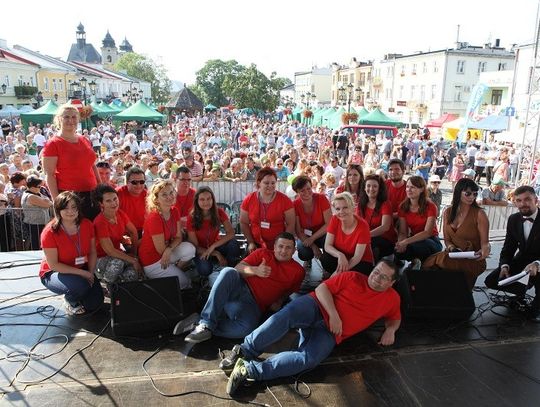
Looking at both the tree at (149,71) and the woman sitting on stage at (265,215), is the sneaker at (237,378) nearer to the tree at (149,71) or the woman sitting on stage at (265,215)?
the woman sitting on stage at (265,215)

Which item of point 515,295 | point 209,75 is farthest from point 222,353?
point 209,75

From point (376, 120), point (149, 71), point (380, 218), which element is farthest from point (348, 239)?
point (149, 71)

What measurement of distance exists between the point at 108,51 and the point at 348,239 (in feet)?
340

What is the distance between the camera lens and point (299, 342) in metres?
3.39

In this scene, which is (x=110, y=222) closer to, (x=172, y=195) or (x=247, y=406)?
(x=172, y=195)

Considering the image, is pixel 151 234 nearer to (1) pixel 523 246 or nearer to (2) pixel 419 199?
(2) pixel 419 199

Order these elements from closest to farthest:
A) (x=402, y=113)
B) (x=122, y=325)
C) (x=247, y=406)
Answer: (x=247, y=406) → (x=122, y=325) → (x=402, y=113)

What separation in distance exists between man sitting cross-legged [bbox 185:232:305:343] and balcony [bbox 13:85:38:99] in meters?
43.3

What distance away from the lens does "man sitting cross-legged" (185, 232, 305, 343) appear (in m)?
3.58

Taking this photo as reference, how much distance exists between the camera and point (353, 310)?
328 centimetres

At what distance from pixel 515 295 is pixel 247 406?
3.21 m

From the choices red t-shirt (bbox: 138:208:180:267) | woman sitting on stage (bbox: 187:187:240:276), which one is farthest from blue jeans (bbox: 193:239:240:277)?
red t-shirt (bbox: 138:208:180:267)

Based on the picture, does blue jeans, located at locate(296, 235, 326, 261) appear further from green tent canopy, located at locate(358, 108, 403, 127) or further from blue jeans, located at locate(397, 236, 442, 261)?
green tent canopy, located at locate(358, 108, 403, 127)

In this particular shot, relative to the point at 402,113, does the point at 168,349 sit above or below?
below
